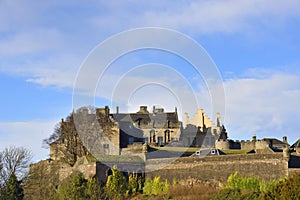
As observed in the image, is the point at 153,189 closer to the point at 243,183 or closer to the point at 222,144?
the point at 243,183

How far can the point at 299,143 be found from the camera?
71.0 meters

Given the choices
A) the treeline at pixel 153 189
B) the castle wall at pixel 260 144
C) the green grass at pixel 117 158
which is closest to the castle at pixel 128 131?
the green grass at pixel 117 158

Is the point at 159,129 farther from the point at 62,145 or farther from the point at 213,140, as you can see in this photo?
the point at 62,145

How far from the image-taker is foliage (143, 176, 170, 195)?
5310 cm

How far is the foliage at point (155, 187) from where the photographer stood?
53.1 m

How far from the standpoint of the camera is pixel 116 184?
52781mm

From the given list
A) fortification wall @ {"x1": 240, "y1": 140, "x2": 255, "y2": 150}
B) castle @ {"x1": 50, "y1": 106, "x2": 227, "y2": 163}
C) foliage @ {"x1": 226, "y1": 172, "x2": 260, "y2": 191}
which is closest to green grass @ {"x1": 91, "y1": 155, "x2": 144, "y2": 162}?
castle @ {"x1": 50, "y1": 106, "x2": 227, "y2": 163}

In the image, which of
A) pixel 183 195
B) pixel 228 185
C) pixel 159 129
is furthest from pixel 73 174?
pixel 159 129

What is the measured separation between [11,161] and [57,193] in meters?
7.83

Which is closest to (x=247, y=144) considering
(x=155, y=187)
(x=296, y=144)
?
(x=296, y=144)

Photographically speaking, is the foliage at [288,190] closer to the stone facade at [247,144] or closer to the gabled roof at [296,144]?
the stone facade at [247,144]

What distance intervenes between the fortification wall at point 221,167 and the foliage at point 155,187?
49.6 inches

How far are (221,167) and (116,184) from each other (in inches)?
354

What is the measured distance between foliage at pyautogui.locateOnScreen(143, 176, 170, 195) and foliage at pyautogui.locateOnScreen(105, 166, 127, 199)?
1903 millimetres
